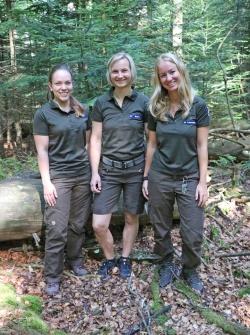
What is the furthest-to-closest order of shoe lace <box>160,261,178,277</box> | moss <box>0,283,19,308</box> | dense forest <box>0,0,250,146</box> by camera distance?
dense forest <box>0,0,250,146</box> < shoe lace <box>160,261,178,277</box> < moss <box>0,283,19,308</box>

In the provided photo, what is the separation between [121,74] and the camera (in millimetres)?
4398

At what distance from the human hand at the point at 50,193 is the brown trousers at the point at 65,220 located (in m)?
0.05

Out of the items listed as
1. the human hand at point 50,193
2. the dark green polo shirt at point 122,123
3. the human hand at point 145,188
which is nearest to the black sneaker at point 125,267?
the human hand at point 145,188

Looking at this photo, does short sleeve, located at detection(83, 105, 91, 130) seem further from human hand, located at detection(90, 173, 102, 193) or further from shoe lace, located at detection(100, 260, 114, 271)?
shoe lace, located at detection(100, 260, 114, 271)

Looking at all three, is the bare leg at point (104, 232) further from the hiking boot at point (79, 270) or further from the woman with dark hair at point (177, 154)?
the woman with dark hair at point (177, 154)

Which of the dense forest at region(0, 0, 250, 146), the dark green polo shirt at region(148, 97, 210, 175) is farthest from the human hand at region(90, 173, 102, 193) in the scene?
the dense forest at region(0, 0, 250, 146)

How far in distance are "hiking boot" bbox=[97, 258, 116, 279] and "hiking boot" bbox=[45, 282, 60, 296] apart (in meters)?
0.62

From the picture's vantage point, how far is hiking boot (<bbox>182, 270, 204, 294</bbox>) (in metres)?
4.76

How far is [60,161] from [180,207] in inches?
59.4

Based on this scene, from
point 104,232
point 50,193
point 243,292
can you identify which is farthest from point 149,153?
point 243,292

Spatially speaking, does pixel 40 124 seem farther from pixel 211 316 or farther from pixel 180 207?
pixel 211 316

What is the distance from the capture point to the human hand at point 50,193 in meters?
4.42

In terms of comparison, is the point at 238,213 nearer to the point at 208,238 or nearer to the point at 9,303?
the point at 208,238

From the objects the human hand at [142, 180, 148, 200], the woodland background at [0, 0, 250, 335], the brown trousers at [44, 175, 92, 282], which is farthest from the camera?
the human hand at [142, 180, 148, 200]
